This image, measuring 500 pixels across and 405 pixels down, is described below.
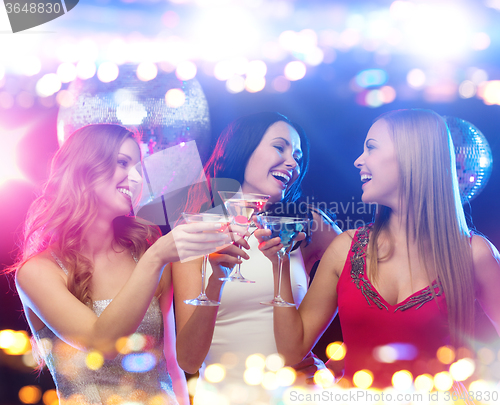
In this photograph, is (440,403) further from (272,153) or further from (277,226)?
(272,153)

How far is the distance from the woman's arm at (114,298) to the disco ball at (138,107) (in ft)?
2.60

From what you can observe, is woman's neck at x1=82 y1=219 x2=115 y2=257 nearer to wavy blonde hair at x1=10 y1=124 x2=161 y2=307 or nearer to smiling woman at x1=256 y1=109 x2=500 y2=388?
wavy blonde hair at x1=10 y1=124 x2=161 y2=307

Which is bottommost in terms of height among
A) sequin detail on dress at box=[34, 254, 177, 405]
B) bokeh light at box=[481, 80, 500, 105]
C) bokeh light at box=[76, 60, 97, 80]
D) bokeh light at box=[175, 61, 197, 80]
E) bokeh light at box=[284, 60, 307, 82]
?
sequin detail on dress at box=[34, 254, 177, 405]

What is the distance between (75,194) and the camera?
174 cm

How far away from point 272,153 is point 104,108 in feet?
2.92

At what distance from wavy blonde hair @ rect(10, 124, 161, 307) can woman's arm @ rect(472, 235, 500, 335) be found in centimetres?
154

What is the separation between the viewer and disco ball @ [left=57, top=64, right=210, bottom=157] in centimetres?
210

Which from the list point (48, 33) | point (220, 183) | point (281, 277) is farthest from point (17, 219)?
point (281, 277)

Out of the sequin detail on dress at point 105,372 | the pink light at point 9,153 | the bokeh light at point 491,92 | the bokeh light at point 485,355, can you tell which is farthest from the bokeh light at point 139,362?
the bokeh light at point 491,92

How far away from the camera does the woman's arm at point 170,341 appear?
5.82ft

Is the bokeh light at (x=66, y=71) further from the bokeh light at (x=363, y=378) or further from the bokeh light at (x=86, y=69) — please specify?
the bokeh light at (x=363, y=378)

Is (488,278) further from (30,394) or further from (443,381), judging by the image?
(30,394)

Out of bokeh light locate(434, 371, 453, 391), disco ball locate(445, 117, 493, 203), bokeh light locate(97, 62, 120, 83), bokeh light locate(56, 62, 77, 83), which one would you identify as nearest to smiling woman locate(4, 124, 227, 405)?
bokeh light locate(97, 62, 120, 83)

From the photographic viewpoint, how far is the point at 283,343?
169cm
